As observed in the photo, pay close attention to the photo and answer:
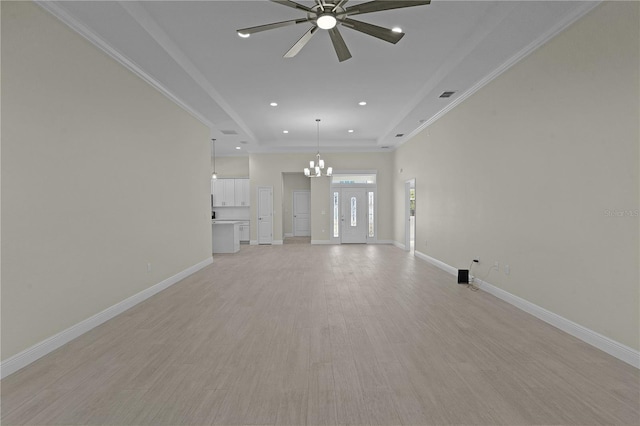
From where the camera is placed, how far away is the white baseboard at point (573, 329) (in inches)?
103

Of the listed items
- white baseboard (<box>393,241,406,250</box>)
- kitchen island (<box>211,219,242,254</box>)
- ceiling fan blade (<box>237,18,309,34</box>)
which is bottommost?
white baseboard (<box>393,241,406,250</box>)

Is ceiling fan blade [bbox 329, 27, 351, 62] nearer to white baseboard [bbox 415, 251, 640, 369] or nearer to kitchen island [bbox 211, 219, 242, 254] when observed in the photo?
white baseboard [bbox 415, 251, 640, 369]

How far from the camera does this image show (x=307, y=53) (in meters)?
4.26

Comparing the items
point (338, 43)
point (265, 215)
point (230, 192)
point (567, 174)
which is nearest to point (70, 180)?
point (338, 43)

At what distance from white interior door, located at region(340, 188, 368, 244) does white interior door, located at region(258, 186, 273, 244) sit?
96.4 inches

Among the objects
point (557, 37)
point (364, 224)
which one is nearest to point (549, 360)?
point (557, 37)

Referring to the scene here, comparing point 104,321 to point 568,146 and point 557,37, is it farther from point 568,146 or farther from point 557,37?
point 557,37

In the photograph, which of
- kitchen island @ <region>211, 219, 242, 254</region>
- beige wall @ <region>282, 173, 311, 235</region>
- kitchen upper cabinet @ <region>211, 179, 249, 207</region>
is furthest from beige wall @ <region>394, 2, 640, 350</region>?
beige wall @ <region>282, 173, 311, 235</region>

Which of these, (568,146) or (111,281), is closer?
(568,146)

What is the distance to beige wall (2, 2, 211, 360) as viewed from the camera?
2.54 metres

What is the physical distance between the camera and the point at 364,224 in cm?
1073

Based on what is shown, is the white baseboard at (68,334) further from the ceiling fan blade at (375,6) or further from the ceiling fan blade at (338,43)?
the ceiling fan blade at (375,6)

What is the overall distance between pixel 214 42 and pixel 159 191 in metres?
2.32

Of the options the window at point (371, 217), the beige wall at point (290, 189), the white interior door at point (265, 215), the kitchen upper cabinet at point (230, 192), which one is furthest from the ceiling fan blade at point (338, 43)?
the beige wall at point (290, 189)
